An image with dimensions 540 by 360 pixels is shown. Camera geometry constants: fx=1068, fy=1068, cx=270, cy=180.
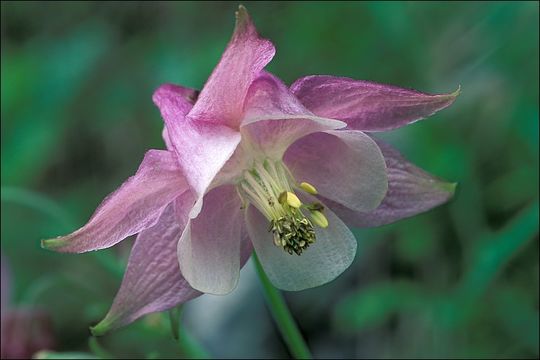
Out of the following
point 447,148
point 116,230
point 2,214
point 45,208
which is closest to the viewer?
point 116,230

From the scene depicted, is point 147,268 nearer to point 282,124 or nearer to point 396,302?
point 282,124

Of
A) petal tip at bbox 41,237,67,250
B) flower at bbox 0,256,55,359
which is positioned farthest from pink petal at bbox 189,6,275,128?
flower at bbox 0,256,55,359

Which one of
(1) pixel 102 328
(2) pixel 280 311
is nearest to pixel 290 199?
(2) pixel 280 311

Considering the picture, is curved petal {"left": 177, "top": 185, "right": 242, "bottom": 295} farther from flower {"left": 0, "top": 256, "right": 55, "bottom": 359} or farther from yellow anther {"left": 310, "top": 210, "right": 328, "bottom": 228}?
flower {"left": 0, "top": 256, "right": 55, "bottom": 359}

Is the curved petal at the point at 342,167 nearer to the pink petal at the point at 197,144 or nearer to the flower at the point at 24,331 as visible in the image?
the pink petal at the point at 197,144

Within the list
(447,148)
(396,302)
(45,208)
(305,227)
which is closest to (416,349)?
(396,302)

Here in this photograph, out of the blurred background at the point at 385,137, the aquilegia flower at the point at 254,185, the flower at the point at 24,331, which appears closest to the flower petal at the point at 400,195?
the aquilegia flower at the point at 254,185
